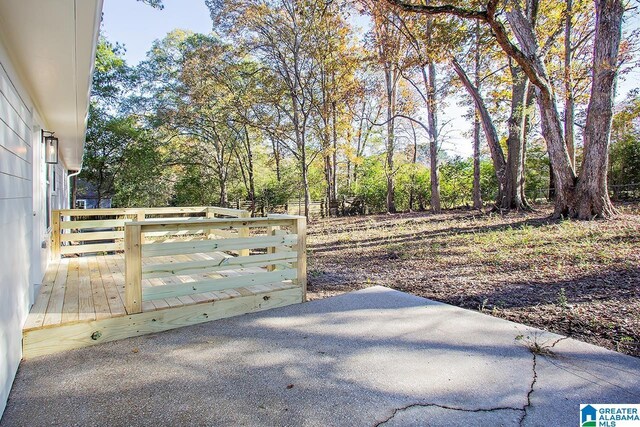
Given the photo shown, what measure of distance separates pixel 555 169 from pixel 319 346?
7.70m

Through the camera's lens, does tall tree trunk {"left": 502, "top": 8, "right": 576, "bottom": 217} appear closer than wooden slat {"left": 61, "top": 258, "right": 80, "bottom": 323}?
No

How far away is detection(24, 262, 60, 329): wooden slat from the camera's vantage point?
8.59 ft

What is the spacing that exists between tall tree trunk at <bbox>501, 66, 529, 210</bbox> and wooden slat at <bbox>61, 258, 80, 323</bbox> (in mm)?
10714

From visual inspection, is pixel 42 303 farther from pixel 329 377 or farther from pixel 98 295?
pixel 329 377

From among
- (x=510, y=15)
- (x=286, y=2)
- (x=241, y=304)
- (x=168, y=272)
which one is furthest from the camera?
(x=286, y=2)

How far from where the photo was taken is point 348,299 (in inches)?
149

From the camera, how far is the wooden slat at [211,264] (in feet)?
9.73

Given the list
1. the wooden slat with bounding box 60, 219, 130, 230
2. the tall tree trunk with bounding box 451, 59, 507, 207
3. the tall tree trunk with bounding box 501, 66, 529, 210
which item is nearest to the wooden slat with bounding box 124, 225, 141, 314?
the wooden slat with bounding box 60, 219, 130, 230

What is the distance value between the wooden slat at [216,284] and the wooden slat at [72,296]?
21.5 inches

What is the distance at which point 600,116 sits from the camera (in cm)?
710

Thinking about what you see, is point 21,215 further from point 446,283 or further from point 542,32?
point 542,32

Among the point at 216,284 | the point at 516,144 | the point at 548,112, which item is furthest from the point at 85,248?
the point at 516,144

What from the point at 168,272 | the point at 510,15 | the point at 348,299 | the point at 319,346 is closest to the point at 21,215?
the point at 168,272

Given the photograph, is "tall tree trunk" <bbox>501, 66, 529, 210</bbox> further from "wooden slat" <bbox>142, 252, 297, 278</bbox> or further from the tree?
"wooden slat" <bbox>142, 252, 297, 278</bbox>
